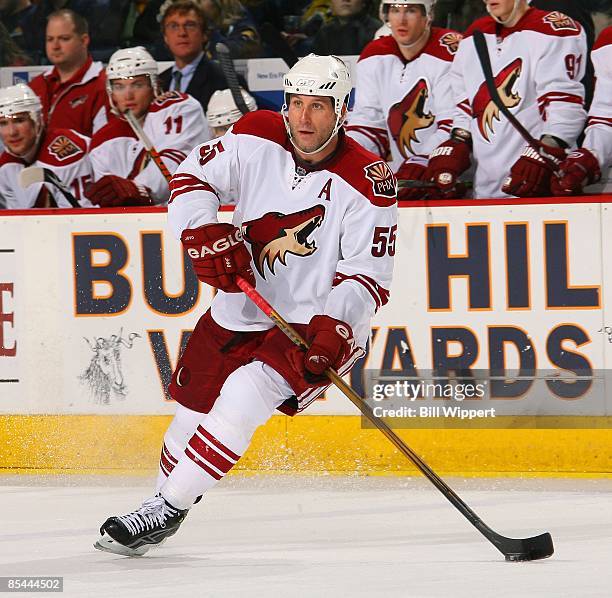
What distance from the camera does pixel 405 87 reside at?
196 inches

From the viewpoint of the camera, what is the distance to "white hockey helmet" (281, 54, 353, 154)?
3379mm

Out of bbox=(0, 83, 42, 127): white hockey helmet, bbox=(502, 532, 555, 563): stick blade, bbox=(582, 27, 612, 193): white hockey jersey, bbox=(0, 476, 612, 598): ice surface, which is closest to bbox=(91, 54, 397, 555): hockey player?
bbox=(0, 476, 612, 598): ice surface

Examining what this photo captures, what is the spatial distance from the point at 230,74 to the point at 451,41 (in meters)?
0.88

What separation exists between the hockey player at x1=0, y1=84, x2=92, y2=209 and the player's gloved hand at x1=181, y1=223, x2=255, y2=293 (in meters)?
1.95

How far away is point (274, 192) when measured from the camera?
349 centimetres

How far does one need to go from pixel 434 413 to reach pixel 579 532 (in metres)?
0.90

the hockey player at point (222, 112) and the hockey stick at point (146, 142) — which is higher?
the hockey player at point (222, 112)

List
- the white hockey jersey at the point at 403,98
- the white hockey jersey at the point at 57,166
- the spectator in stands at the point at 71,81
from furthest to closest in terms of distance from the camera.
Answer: the spectator in stands at the point at 71,81 → the white hockey jersey at the point at 57,166 → the white hockey jersey at the point at 403,98

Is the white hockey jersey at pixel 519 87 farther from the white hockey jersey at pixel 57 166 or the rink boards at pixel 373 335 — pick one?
the white hockey jersey at pixel 57 166

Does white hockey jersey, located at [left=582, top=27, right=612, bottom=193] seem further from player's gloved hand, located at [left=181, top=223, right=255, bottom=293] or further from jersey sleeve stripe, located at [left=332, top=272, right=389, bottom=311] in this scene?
player's gloved hand, located at [left=181, top=223, right=255, bottom=293]

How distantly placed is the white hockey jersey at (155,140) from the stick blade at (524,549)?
216 centimetres

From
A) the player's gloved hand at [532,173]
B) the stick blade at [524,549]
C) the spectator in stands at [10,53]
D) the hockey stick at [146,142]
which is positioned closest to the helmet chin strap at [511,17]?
the player's gloved hand at [532,173]

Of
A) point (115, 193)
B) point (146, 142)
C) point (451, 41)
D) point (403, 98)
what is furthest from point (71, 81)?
point (451, 41)

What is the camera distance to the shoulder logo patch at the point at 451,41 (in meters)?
4.98
